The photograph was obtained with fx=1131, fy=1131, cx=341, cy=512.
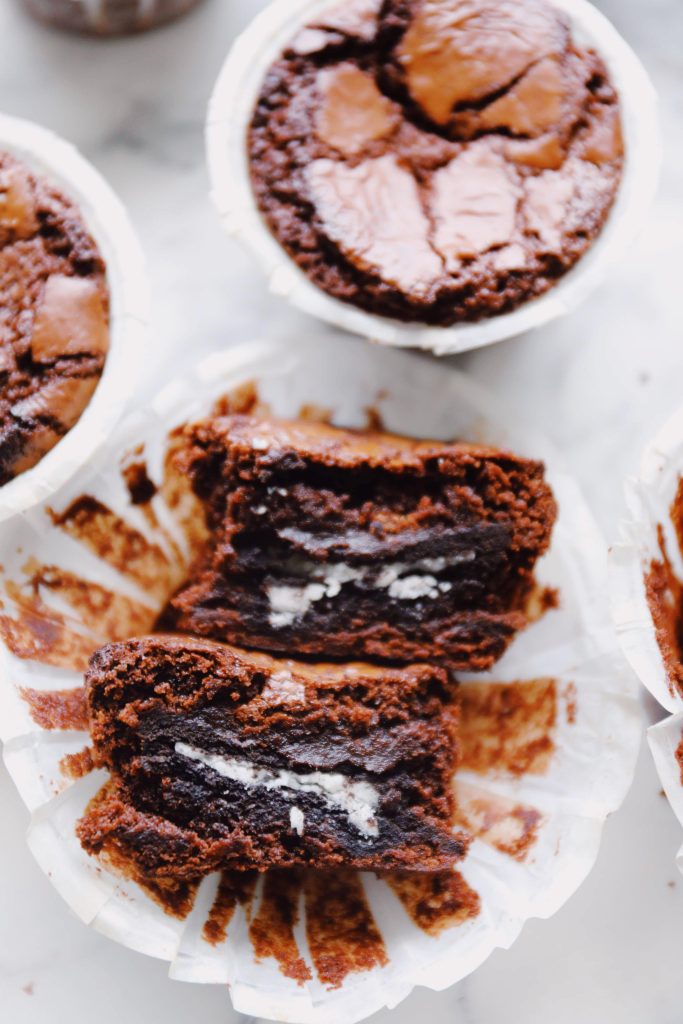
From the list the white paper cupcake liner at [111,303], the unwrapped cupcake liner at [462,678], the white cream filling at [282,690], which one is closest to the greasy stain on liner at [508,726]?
the unwrapped cupcake liner at [462,678]

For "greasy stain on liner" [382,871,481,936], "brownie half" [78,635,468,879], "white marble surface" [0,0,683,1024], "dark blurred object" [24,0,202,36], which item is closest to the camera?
"brownie half" [78,635,468,879]

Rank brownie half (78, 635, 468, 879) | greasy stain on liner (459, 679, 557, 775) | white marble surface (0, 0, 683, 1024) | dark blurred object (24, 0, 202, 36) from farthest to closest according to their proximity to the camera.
Result: white marble surface (0, 0, 683, 1024), dark blurred object (24, 0, 202, 36), greasy stain on liner (459, 679, 557, 775), brownie half (78, 635, 468, 879)

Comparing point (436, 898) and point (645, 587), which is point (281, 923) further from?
point (645, 587)

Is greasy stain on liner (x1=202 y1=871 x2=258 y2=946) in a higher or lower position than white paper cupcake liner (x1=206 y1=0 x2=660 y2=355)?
lower

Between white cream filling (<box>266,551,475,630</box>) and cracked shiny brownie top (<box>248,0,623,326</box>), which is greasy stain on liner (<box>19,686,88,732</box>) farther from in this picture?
cracked shiny brownie top (<box>248,0,623,326</box>)

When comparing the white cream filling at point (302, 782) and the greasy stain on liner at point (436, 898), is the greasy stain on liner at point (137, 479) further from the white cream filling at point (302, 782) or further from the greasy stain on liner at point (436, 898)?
the greasy stain on liner at point (436, 898)

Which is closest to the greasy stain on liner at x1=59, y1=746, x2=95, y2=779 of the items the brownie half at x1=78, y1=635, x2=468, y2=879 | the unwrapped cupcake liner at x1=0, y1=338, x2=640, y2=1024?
the unwrapped cupcake liner at x1=0, y1=338, x2=640, y2=1024
